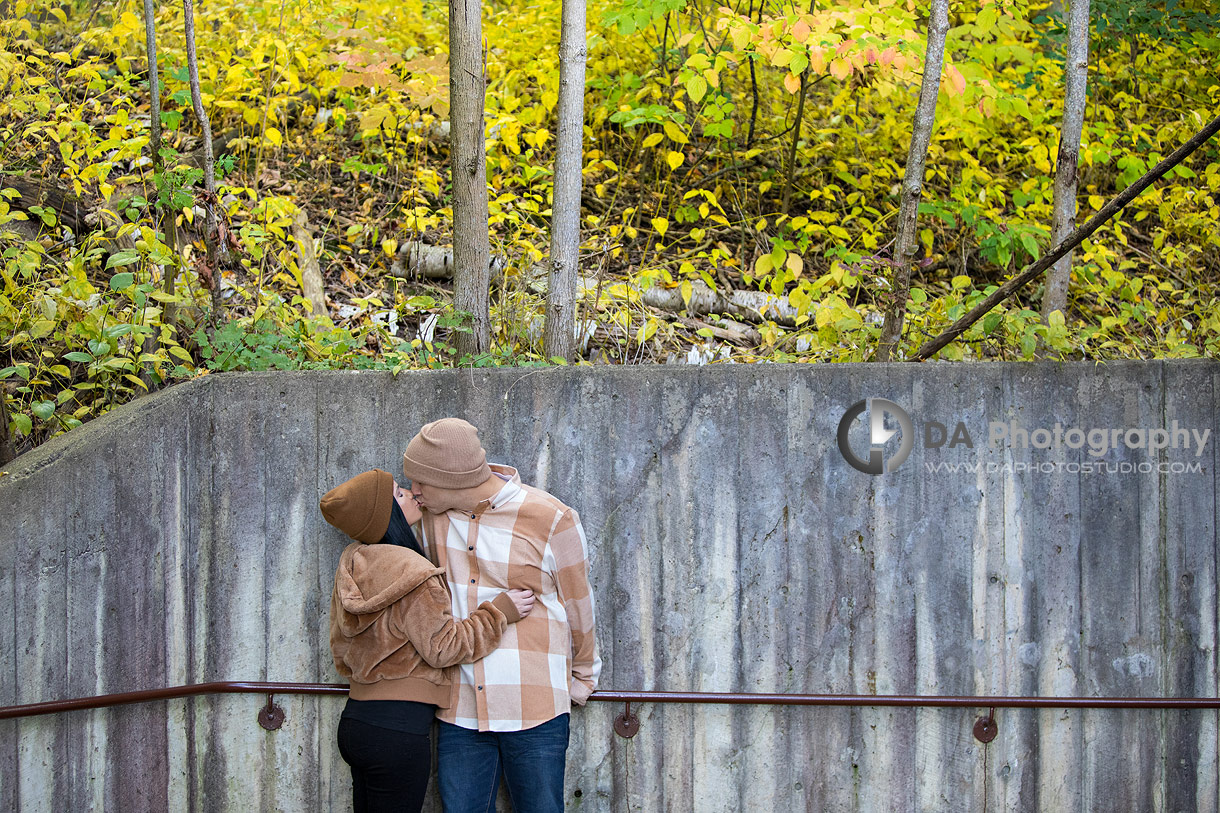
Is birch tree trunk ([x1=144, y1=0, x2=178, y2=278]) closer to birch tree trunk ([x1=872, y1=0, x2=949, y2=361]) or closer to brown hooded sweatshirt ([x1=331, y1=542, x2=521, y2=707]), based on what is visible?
brown hooded sweatshirt ([x1=331, y1=542, x2=521, y2=707])

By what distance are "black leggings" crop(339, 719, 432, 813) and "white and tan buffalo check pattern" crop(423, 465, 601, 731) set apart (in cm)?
16

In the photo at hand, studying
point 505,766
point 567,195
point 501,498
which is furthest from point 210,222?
point 505,766

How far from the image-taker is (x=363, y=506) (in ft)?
8.89

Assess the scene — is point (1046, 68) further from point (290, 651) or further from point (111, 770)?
point (111, 770)

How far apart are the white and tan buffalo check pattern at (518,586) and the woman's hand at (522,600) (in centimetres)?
2

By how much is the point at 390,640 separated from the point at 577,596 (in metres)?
0.61

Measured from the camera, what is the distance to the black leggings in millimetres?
2609

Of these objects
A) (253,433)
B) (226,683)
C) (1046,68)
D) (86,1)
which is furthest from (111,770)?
(1046,68)

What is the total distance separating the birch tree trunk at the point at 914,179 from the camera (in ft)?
11.3

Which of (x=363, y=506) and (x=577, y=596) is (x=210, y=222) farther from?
(x=577, y=596)

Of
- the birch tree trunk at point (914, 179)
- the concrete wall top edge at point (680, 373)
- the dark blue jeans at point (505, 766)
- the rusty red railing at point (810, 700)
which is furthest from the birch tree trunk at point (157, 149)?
the birch tree trunk at point (914, 179)

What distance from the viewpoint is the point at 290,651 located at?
3.04 meters

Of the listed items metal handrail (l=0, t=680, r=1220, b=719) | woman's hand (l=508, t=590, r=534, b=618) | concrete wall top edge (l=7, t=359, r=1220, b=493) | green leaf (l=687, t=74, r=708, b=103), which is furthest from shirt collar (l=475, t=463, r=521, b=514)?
green leaf (l=687, t=74, r=708, b=103)

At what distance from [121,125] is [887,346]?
11.8 feet
